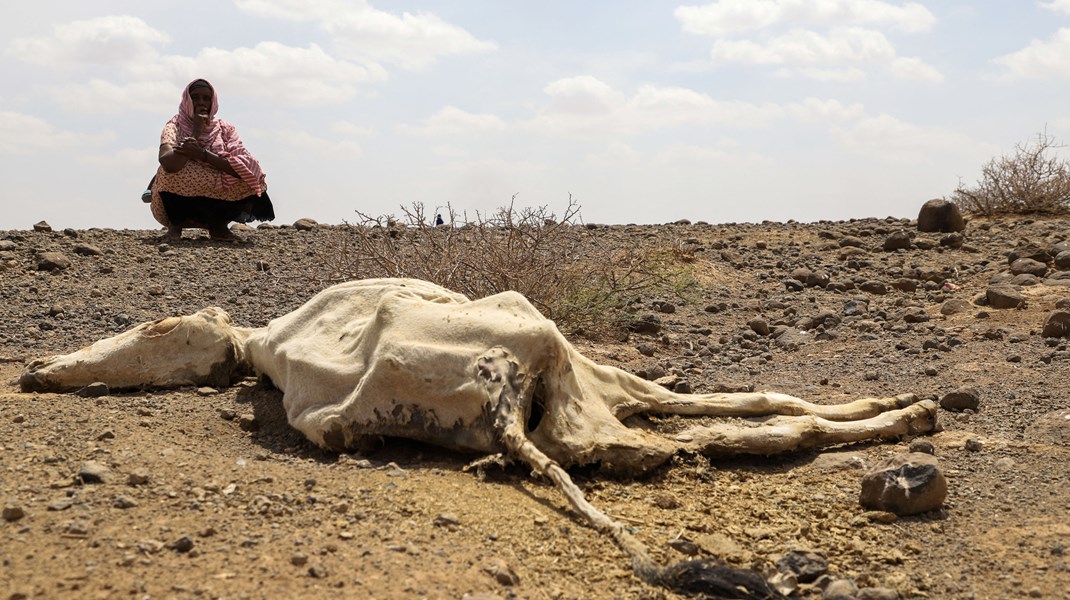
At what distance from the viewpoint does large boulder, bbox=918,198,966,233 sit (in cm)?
1270

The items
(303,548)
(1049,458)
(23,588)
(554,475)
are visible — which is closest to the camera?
(23,588)

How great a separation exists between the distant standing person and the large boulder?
771 cm

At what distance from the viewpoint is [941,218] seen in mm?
12703

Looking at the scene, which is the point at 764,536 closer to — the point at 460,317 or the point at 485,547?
the point at 485,547

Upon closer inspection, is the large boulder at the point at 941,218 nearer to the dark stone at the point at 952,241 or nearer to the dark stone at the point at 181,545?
the dark stone at the point at 952,241

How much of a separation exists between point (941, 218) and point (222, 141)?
8.23m

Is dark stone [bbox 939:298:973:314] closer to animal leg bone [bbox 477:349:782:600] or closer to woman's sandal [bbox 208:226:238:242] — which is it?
animal leg bone [bbox 477:349:782:600]

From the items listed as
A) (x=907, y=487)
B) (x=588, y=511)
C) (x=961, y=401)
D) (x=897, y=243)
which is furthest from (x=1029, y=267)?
(x=588, y=511)

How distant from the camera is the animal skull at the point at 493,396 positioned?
426 centimetres

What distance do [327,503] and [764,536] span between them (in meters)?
1.53

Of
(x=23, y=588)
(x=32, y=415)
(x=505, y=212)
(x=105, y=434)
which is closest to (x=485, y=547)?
(x=23, y=588)

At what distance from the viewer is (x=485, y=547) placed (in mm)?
3385

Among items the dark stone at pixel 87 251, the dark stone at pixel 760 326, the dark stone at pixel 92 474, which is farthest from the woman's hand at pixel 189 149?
the dark stone at pixel 92 474

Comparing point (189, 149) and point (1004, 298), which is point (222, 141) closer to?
point (189, 149)
